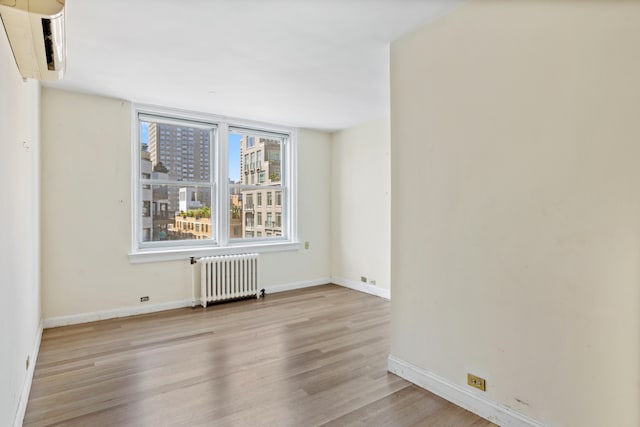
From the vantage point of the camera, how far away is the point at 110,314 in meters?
4.00

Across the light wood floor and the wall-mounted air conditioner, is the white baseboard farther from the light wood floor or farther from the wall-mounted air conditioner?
the wall-mounted air conditioner

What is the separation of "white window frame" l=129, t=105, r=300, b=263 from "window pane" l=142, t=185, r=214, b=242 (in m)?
0.08

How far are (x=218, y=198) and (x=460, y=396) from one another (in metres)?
3.87

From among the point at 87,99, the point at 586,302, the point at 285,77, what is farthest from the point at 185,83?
the point at 586,302

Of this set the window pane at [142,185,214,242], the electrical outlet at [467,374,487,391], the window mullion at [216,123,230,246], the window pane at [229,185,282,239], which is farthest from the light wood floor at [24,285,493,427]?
the window pane at [229,185,282,239]

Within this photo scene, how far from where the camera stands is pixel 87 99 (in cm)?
388

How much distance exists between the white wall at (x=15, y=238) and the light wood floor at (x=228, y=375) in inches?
14.0

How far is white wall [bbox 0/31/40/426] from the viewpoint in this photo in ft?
5.47

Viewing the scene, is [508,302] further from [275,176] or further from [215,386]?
[275,176]

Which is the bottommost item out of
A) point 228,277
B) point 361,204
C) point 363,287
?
point 363,287

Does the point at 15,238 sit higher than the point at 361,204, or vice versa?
the point at 361,204

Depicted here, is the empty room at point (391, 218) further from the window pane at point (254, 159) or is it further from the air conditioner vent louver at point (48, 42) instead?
the window pane at point (254, 159)

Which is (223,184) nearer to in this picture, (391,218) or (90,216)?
(90,216)

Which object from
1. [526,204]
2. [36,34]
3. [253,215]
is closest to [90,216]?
[253,215]
